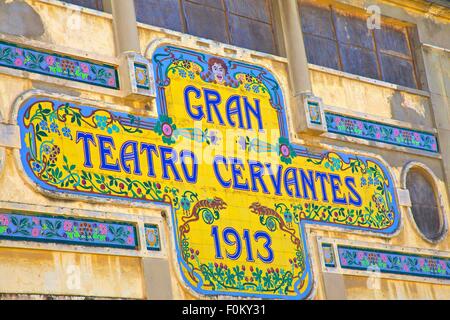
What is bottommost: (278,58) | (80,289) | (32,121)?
(80,289)

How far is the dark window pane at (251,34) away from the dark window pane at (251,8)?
81mm

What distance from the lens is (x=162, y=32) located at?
15.4 meters

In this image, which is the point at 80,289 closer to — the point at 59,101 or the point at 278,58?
the point at 59,101

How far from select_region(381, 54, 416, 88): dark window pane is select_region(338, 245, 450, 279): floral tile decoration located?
269 centimetres

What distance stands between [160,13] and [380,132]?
11.9 ft

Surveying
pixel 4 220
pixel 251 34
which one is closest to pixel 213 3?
pixel 251 34

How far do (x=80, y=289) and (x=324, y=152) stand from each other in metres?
4.49

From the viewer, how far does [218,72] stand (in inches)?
621

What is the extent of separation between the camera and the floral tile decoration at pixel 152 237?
46.1 ft

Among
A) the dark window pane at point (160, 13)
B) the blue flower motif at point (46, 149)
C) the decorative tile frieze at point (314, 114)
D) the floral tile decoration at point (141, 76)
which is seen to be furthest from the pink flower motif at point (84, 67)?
the decorative tile frieze at point (314, 114)

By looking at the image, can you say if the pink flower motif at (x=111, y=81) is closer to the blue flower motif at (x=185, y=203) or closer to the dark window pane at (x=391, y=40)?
the blue flower motif at (x=185, y=203)

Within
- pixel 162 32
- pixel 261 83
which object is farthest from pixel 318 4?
pixel 162 32

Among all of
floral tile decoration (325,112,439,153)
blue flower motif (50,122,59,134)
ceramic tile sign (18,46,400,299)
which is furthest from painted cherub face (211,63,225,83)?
blue flower motif (50,122,59,134)

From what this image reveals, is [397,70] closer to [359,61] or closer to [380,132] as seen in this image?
[359,61]
